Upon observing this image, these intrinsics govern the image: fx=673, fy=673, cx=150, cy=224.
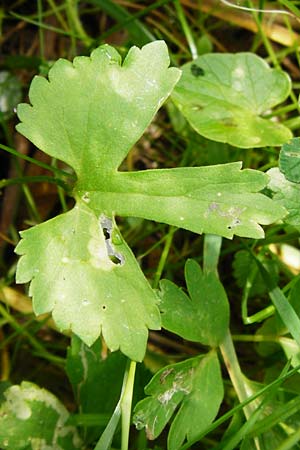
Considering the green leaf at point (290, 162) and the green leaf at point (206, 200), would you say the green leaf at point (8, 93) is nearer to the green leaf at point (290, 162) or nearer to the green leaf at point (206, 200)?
the green leaf at point (206, 200)

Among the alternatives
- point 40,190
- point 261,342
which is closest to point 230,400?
point 261,342

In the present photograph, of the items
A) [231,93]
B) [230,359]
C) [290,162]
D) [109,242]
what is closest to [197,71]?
[231,93]

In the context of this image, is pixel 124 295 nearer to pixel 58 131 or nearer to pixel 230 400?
pixel 58 131

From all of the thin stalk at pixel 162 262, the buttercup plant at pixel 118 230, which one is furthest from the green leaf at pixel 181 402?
the thin stalk at pixel 162 262

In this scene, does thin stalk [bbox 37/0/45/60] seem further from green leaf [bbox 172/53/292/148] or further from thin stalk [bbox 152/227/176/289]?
thin stalk [bbox 152/227/176/289]

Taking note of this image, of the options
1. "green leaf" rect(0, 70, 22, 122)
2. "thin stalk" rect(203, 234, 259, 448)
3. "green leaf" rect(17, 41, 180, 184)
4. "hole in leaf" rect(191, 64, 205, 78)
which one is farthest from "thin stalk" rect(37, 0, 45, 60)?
"thin stalk" rect(203, 234, 259, 448)

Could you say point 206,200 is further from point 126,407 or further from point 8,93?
point 8,93
